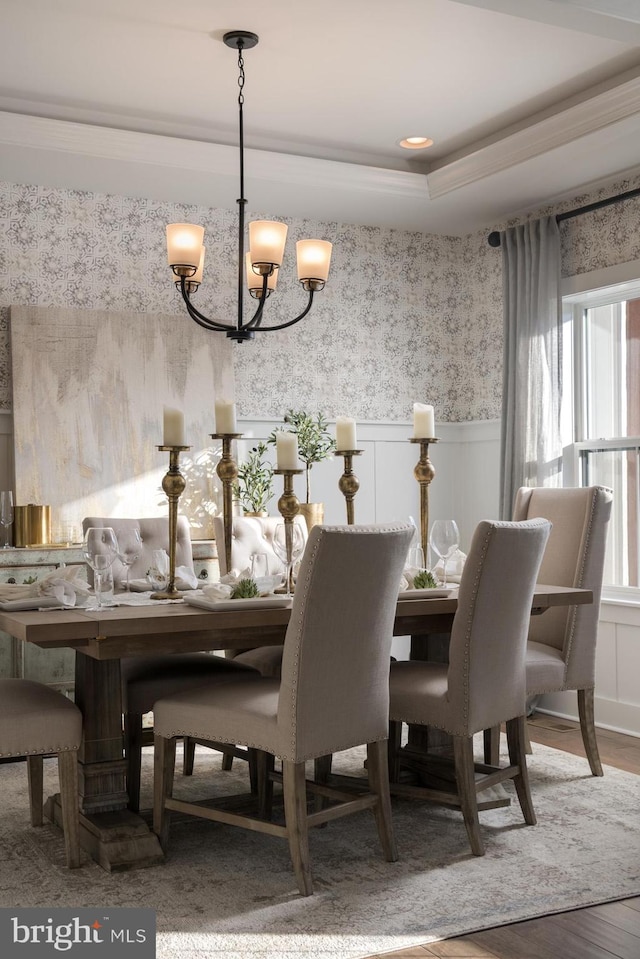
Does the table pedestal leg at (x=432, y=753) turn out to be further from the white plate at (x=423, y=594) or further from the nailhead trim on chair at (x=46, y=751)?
the nailhead trim on chair at (x=46, y=751)

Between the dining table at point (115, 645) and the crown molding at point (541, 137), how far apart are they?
2199 millimetres

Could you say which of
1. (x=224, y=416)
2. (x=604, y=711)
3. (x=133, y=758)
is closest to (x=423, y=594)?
(x=224, y=416)

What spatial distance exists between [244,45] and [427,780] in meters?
2.70

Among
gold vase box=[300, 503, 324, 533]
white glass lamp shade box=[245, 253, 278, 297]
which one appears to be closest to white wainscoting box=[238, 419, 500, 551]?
gold vase box=[300, 503, 324, 533]

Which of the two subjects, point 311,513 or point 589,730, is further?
point 311,513

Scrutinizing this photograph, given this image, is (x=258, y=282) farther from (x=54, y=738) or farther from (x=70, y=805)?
(x=70, y=805)

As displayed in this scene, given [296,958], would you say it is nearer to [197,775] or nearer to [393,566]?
[393,566]

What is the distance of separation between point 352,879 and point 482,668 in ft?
2.27

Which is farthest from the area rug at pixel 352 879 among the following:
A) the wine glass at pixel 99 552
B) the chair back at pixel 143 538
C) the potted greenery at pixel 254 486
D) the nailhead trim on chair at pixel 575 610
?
the potted greenery at pixel 254 486

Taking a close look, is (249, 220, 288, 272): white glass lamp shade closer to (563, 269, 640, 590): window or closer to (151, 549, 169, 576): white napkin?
(151, 549, 169, 576): white napkin

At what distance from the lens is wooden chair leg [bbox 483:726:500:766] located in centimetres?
356

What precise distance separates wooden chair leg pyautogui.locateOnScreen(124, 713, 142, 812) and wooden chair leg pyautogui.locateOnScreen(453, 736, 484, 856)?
1002 mm

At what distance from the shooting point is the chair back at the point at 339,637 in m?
2.57

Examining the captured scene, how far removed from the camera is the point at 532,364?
16.7 feet
